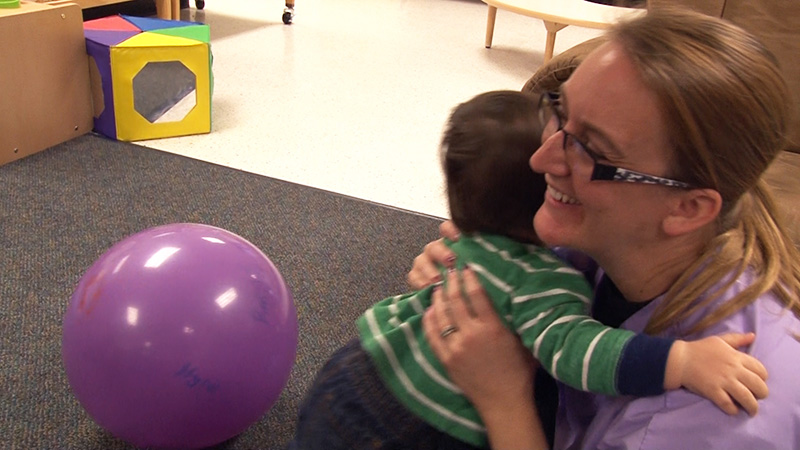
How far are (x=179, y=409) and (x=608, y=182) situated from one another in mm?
860

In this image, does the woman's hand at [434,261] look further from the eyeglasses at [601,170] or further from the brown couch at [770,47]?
the brown couch at [770,47]

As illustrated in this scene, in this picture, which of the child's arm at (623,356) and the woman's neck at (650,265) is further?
the woman's neck at (650,265)

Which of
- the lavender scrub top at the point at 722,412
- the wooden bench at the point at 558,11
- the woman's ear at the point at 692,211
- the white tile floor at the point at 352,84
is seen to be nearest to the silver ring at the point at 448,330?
the lavender scrub top at the point at 722,412

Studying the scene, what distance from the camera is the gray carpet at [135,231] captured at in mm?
1589

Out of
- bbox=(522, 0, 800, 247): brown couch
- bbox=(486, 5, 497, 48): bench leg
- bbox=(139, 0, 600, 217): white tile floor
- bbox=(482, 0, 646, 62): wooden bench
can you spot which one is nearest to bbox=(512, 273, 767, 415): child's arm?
bbox=(139, 0, 600, 217): white tile floor

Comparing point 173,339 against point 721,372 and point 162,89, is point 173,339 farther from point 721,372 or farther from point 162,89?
point 162,89

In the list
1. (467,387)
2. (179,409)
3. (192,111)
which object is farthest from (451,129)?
(192,111)

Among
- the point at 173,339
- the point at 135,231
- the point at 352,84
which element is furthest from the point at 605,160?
the point at 352,84

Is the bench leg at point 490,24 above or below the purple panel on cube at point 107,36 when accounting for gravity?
below

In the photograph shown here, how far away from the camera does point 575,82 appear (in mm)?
920

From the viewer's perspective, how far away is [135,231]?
88.5 inches

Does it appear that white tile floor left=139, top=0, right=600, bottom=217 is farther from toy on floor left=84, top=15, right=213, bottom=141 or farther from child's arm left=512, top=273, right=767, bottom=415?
child's arm left=512, top=273, right=767, bottom=415

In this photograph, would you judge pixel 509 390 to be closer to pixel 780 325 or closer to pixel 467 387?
pixel 467 387

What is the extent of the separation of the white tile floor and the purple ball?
21.9 inches
